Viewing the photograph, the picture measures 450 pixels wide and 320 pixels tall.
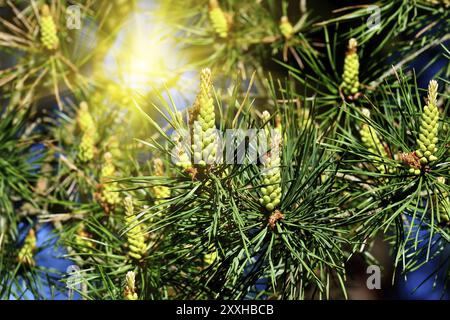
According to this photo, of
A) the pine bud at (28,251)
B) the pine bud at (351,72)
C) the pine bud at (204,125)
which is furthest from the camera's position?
the pine bud at (28,251)

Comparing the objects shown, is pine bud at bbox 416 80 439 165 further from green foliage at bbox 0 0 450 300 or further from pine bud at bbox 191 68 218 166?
pine bud at bbox 191 68 218 166

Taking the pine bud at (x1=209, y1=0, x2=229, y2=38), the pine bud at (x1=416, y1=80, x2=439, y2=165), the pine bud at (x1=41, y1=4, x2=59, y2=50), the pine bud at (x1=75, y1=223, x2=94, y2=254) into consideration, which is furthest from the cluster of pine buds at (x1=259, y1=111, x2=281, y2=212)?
the pine bud at (x1=41, y1=4, x2=59, y2=50)

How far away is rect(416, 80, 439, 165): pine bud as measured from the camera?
535 mm

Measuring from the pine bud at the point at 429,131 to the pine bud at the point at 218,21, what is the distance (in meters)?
0.42

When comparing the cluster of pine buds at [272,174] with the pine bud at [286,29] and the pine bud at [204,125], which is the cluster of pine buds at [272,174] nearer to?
the pine bud at [204,125]

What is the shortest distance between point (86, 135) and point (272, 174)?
1.39 ft

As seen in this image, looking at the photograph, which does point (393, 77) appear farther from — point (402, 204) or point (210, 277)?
point (210, 277)

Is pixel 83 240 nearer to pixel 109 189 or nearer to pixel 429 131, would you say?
pixel 109 189

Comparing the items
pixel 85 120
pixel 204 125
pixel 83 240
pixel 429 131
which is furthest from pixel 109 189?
pixel 429 131

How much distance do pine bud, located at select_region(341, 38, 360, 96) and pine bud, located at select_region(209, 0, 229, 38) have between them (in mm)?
226

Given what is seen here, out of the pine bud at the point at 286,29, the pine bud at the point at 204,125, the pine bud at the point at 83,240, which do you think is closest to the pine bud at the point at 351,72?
the pine bud at the point at 286,29

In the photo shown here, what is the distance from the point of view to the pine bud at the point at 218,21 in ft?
2.93

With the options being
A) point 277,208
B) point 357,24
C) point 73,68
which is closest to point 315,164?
point 277,208
